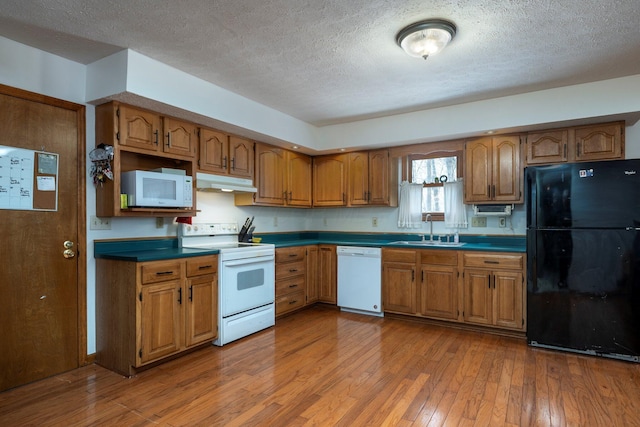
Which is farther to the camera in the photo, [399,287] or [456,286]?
[399,287]

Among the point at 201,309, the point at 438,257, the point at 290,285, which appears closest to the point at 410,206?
the point at 438,257

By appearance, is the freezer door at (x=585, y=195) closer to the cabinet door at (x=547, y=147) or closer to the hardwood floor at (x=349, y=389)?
the cabinet door at (x=547, y=147)

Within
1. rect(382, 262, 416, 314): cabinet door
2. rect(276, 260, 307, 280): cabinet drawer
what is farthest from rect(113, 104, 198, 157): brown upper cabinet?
rect(382, 262, 416, 314): cabinet door

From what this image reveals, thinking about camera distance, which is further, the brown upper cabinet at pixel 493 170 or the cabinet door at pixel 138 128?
the brown upper cabinet at pixel 493 170

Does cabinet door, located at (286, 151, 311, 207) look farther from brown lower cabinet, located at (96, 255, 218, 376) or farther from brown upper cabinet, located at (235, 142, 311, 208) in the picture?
brown lower cabinet, located at (96, 255, 218, 376)

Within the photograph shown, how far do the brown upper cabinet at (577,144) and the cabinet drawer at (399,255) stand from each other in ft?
4.91

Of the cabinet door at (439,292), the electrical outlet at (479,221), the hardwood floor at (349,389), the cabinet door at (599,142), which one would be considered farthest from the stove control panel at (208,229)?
the cabinet door at (599,142)

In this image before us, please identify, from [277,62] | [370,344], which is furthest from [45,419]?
[277,62]

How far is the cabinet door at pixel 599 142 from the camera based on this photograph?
3.25 metres

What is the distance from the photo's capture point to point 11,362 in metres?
2.45

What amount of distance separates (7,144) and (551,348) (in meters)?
4.58

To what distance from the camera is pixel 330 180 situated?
4820mm

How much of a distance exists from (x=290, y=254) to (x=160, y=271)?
169cm

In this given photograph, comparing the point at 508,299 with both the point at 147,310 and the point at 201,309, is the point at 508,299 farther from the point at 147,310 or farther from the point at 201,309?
the point at 147,310
